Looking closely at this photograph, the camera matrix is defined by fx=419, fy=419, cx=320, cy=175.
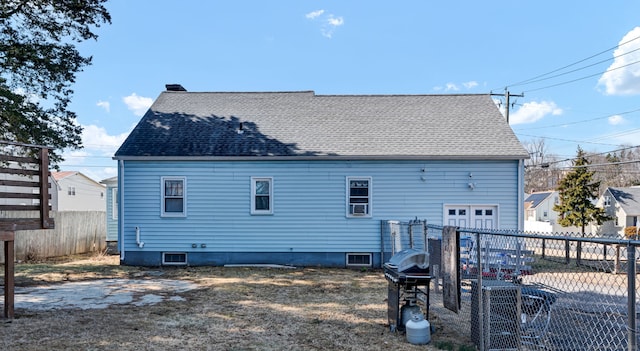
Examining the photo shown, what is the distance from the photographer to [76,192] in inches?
1624

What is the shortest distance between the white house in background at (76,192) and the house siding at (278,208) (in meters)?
28.5

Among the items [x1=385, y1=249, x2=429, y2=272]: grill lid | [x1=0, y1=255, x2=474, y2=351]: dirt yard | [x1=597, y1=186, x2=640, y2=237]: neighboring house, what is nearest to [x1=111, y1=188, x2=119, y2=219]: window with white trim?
[x1=0, y1=255, x2=474, y2=351]: dirt yard

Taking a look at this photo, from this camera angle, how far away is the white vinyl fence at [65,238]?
14.1 meters

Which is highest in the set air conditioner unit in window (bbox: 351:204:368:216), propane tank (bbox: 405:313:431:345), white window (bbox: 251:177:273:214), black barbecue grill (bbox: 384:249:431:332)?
white window (bbox: 251:177:273:214)

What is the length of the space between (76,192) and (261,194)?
36.3 m

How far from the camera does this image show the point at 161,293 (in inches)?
335

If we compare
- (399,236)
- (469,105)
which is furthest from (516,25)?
(399,236)

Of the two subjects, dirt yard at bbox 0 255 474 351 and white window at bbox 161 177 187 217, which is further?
white window at bbox 161 177 187 217

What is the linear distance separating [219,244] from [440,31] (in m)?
12.9

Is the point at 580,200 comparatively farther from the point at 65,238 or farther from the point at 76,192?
the point at 76,192

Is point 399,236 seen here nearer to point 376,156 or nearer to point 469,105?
point 376,156

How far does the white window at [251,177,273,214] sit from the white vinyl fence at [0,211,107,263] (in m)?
8.03

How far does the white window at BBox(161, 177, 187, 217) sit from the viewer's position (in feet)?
40.9

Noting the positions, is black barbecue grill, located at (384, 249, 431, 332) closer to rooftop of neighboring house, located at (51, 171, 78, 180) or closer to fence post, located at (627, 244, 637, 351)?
fence post, located at (627, 244, 637, 351)
